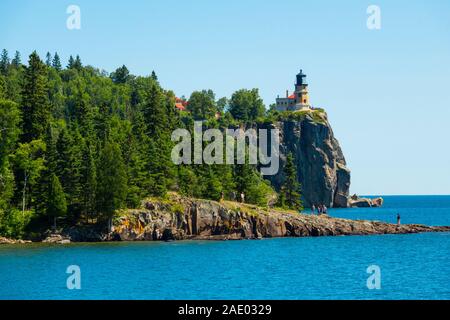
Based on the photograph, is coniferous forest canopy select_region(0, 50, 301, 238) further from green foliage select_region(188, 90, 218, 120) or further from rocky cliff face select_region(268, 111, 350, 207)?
rocky cliff face select_region(268, 111, 350, 207)

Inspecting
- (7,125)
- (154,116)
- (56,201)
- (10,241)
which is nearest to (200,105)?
(154,116)

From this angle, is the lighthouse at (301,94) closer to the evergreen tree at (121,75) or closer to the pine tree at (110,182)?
the evergreen tree at (121,75)

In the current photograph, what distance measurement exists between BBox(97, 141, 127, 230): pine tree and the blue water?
16.8 feet

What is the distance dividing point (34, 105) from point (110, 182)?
67.7 ft

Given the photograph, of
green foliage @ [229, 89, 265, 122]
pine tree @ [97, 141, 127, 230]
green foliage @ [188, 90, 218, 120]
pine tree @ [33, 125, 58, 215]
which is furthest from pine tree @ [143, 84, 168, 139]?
green foliage @ [229, 89, 265, 122]

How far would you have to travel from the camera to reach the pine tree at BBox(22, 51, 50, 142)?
314 feet

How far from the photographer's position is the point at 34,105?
3856 inches

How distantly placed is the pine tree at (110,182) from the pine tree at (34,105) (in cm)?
1378

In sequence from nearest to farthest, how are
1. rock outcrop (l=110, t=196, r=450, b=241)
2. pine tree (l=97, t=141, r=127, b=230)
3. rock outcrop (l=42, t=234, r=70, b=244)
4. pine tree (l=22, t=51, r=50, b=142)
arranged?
rock outcrop (l=42, t=234, r=70, b=244) < pine tree (l=97, t=141, r=127, b=230) < rock outcrop (l=110, t=196, r=450, b=241) < pine tree (l=22, t=51, r=50, b=142)

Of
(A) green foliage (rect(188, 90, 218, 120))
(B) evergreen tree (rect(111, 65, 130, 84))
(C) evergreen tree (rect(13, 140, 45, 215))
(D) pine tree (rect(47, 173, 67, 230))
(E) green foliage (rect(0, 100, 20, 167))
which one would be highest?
(B) evergreen tree (rect(111, 65, 130, 84))

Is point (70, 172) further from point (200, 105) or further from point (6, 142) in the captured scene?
point (200, 105)

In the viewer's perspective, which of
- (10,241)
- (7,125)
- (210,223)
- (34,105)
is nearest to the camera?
(10,241)
